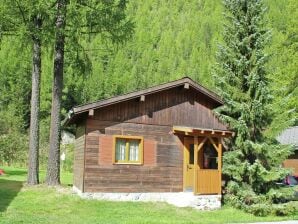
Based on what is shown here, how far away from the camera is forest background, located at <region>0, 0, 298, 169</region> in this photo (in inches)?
1293

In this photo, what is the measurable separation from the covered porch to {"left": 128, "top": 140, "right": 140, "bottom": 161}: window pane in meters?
1.83

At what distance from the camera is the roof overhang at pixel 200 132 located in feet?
57.7

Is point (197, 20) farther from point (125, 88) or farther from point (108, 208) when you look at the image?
point (108, 208)

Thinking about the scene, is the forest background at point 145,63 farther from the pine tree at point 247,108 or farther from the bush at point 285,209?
the bush at point 285,209

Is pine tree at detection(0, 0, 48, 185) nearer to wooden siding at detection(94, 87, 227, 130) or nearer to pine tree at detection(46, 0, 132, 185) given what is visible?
pine tree at detection(46, 0, 132, 185)

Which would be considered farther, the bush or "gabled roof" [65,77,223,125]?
the bush

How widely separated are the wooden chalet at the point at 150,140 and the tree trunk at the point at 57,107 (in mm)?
852

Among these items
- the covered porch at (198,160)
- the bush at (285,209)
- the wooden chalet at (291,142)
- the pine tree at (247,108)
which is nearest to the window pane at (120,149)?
the covered porch at (198,160)

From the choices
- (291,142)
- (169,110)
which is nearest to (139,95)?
(169,110)

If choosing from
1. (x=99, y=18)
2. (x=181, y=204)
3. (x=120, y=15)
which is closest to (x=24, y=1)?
(x=99, y=18)

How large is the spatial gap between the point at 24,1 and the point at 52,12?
117cm

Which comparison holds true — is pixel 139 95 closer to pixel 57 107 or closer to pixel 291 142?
pixel 57 107

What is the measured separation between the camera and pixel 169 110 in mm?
18672

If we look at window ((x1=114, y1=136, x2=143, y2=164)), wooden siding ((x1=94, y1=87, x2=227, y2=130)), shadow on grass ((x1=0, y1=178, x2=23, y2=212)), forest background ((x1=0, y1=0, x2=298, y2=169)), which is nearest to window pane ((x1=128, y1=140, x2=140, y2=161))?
window ((x1=114, y1=136, x2=143, y2=164))
